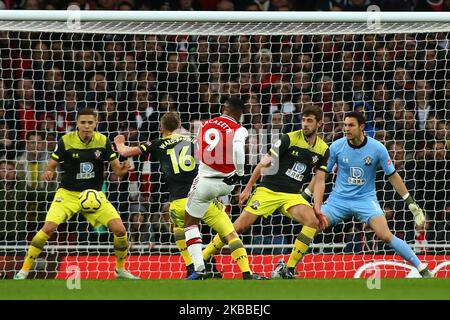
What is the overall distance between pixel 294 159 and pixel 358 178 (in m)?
0.74

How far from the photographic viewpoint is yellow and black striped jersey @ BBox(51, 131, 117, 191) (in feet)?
39.1

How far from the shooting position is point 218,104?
45.2 feet

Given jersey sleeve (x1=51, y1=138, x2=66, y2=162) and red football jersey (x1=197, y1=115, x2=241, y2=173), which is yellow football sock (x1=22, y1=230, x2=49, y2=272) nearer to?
jersey sleeve (x1=51, y1=138, x2=66, y2=162)

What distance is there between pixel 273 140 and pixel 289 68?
1.22 m

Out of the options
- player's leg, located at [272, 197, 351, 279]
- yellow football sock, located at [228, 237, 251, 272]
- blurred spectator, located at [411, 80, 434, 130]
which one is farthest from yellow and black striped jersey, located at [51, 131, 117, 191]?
blurred spectator, located at [411, 80, 434, 130]

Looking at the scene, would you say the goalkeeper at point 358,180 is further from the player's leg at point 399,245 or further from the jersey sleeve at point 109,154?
the jersey sleeve at point 109,154

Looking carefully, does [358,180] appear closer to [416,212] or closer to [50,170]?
[416,212]

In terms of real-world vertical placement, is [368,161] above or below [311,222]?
above

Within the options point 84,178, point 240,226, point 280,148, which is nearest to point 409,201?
point 280,148

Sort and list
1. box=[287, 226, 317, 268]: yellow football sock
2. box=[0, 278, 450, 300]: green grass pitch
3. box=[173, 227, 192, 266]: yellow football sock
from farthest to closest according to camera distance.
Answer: box=[173, 227, 192, 266]: yellow football sock, box=[287, 226, 317, 268]: yellow football sock, box=[0, 278, 450, 300]: green grass pitch

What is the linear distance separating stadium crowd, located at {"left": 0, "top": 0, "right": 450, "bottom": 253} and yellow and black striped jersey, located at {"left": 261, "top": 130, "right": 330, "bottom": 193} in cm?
146

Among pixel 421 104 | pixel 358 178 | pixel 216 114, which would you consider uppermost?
pixel 421 104

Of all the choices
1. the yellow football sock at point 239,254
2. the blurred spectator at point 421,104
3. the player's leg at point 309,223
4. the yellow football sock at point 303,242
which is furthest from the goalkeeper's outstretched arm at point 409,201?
the yellow football sock at point 239,254

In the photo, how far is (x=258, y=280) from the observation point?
1059 centimetres
